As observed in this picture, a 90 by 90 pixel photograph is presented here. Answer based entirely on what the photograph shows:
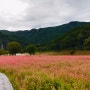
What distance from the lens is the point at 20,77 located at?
20.9 metres

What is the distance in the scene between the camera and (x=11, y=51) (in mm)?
144750

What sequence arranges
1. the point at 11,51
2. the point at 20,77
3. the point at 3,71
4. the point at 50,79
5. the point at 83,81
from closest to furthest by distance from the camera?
the point at 83,81 → the point at 50,79 → the point at 20,77 → the point at 3,71 → the point at 11,51

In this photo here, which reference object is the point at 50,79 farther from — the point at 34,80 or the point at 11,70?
the point at 11,70

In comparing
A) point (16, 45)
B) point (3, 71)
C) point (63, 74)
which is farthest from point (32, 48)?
point (63, 74)

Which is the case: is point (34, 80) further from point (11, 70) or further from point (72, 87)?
point (11, 70)

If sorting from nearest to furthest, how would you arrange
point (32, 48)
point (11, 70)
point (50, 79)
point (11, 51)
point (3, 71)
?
point (50, 79) < point (11, 70) < point (3, 71) < point (11, 51) < point (32, 48)

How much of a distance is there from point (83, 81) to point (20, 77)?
8.31m

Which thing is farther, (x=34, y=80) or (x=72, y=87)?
(x=34, y=80)

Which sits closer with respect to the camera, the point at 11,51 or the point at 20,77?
the point at 20,77

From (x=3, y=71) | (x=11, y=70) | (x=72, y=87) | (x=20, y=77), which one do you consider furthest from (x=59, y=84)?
(x=3, y=71)

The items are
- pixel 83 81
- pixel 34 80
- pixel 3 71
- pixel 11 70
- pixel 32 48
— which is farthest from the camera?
pixel 32 48

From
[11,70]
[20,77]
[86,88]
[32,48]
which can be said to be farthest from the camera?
[32,48]

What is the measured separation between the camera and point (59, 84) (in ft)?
43.9

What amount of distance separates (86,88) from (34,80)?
378cm
